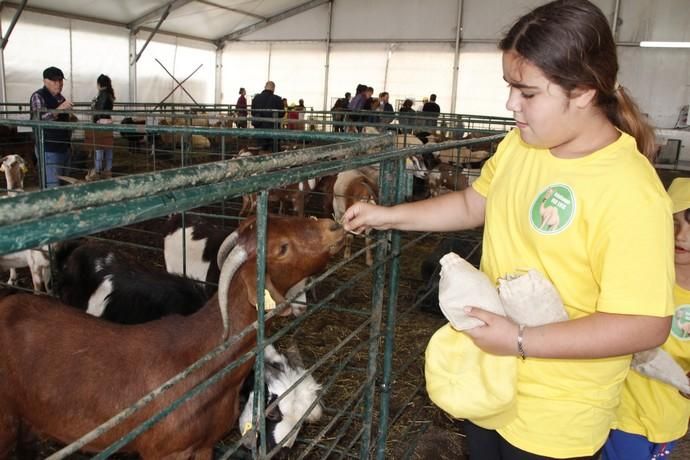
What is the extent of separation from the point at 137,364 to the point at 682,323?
209cm

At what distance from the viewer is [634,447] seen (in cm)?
209

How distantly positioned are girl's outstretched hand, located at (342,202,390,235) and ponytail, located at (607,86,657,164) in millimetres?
745

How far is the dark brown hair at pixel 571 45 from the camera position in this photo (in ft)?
4.07

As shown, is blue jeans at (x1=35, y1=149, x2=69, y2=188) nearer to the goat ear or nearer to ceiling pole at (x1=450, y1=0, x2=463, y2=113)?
the goat ear

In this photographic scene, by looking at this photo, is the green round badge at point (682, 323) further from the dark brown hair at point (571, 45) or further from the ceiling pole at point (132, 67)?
the ceiling pole at point (132, 67)

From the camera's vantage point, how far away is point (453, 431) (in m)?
3.56

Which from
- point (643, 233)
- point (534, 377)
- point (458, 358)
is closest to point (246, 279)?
point (458, 358)

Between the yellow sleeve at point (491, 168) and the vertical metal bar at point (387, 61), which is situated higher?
the vertical metal bar at point (387, 61)

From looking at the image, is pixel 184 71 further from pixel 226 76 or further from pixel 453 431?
pixel 453 431

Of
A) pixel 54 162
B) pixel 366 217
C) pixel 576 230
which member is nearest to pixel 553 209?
pixel 576 230

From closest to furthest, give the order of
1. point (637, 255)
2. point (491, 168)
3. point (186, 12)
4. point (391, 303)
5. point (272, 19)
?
point (637, 255)
point (491, 168)
point (391, 303)
point (186, 12)
point (272, 19)

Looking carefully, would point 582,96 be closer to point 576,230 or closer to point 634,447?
point 576,230

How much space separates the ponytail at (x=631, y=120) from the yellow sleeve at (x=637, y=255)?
23cm

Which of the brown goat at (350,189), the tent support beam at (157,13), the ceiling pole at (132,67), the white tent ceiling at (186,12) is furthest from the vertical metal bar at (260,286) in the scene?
the ceiling pole at (132,67)
